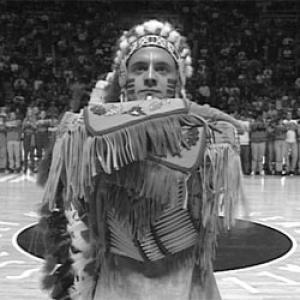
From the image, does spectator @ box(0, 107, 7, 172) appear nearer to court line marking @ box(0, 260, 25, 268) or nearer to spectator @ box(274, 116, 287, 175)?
spectator @ box(274, 116, 287, 175)

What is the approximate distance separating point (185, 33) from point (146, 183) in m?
18.2

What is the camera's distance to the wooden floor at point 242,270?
4.13 m

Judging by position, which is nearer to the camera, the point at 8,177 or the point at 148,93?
the point at 148,93

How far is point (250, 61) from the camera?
60.5 feet

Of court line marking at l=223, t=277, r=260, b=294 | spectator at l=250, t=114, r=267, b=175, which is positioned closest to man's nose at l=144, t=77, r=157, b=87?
court line marking at l=223, t=277, r=260, b=294

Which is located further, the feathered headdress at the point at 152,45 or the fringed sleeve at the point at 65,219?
the feathered headdress at the point at 152,45

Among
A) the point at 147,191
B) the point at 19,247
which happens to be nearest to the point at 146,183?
the point at 147,191

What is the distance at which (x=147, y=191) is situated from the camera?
1576 millimetres

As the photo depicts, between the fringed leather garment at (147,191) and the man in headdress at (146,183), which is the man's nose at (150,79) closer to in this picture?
the man in headdress at (146,183)

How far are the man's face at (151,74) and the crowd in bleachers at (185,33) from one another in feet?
41.3

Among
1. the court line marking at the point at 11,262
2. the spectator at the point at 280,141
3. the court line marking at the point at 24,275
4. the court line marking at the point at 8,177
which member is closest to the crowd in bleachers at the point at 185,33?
the spectator at the point at 280,141

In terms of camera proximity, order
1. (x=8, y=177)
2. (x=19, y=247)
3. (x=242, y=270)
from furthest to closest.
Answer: (x=8, y=177)
(x=19, y=247)
(x=242, y=270)

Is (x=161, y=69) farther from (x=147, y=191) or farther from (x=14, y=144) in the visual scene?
(x=14, y=144)

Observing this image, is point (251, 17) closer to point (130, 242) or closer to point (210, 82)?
point (210, 82)
